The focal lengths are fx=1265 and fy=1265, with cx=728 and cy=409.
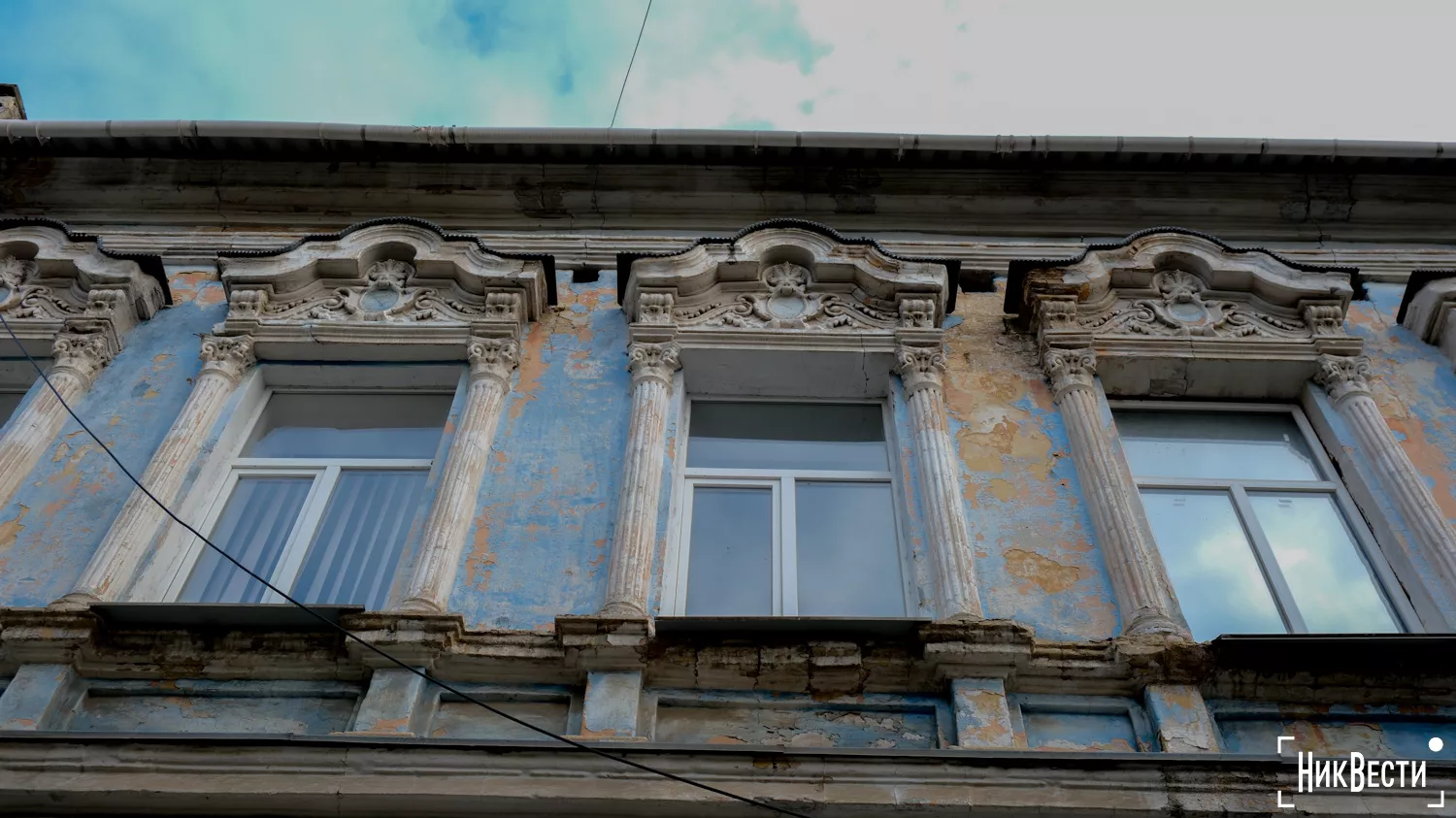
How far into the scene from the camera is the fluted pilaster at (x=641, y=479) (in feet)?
18.3

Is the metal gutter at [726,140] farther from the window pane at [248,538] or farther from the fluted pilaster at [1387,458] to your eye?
the window pane at [248,538]

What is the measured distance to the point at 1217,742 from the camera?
4.99 metres

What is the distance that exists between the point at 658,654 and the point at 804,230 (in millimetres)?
3364

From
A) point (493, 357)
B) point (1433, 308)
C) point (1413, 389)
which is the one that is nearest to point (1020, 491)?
point (1413, 389)

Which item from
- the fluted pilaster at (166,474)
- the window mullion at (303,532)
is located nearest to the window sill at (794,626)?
the window mullion at (303,532)

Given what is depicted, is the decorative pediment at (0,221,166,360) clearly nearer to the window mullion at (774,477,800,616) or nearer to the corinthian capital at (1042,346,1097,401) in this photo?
the window mullion at (774,477,800,616)

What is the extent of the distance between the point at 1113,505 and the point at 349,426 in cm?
421

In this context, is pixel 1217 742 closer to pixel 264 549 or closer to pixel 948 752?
pixel 948 752

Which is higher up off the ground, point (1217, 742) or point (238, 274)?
point (238, 274)

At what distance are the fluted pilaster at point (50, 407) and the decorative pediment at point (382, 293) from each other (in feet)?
2.41

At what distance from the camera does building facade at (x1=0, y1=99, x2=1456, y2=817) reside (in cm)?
494

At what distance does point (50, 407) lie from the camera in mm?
6789

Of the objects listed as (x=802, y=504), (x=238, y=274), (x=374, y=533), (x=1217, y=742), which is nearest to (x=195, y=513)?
(x=374, y=533)

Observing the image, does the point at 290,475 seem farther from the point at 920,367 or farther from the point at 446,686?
the point at 920,367
